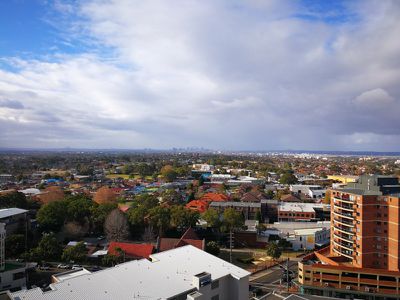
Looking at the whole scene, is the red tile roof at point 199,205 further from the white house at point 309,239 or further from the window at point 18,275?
the window at point 18,275

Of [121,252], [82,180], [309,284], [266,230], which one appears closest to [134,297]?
[121,252]

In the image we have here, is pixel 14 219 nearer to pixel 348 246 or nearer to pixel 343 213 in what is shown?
pixel 343 213

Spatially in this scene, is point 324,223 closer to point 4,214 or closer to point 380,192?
point 380,192

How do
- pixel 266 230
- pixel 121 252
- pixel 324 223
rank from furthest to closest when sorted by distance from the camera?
pixel 324 223, pixel 266 230, pixel 121 252

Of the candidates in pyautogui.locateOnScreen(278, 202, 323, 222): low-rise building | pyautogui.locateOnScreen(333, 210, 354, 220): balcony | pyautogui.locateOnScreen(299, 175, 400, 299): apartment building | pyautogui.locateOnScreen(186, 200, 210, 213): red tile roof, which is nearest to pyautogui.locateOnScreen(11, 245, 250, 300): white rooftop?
pyautogui.locateOnScreen(299, 175, 400, 299): apartment building

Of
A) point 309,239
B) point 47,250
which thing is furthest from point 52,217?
point 309,239
